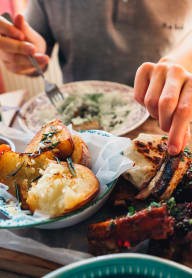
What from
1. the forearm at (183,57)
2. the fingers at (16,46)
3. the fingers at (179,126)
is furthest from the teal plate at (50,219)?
the fingers at (16,46)

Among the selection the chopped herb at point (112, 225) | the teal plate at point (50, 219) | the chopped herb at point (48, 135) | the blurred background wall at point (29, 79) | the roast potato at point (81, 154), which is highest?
the chopped herb at point (48, 135)

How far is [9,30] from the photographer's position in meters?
1.72

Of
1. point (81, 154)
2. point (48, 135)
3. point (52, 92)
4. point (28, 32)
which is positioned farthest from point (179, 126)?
point (28, 32)

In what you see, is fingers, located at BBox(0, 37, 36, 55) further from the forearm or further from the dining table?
the dining table

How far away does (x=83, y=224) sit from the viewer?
3.06ft

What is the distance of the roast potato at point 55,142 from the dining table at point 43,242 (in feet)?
0.76

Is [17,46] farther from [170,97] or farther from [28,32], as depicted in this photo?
[170,97]

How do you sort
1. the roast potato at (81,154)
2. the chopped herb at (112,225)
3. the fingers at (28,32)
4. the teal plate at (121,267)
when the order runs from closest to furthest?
the teal plate at (121,267), the chopped herb at (112,225), the roast potato at (81,154), the fingers at (28,32)

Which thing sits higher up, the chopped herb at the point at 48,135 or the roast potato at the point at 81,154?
the chopped herb at the point at 48,135

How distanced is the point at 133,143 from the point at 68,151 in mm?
235

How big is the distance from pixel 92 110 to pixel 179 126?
903 millimetres

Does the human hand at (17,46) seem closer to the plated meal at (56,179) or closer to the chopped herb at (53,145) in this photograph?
the plated meal at (56,179)

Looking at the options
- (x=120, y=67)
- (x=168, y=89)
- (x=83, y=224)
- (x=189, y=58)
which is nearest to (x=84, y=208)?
(x=83, y=224)

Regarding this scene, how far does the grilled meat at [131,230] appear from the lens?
74cm
